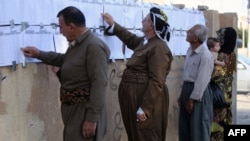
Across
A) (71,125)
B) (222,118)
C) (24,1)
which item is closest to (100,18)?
(24,1)

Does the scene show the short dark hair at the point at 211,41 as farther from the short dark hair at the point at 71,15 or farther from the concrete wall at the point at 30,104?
the short dark hair at the point at 71,15

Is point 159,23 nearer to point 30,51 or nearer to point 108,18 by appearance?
point 108,18

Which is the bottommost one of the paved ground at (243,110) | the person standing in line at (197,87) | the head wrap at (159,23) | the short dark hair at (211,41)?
the paved ground at (243,110)

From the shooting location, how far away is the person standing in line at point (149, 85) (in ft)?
15.6

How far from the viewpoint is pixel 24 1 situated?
415 cm

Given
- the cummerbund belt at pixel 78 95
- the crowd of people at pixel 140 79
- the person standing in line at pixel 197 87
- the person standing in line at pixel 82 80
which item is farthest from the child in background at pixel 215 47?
the cummerbund belt at pixel 78 95

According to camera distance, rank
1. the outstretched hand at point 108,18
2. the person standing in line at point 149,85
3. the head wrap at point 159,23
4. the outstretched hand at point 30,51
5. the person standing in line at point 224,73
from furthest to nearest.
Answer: the person standing in line at point 224,73 → the outstretched hand at point 108,18 → the head wrap at point 159,23 → the person standing in line at point 149,85 → the outstretched hand at point 30,51

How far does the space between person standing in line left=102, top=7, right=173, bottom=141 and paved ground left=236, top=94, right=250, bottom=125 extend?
18.8 feet

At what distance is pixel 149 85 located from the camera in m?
4.77

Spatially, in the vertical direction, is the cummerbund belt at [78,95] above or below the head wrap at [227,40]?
below

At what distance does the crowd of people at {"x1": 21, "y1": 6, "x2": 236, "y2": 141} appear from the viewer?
395 cm

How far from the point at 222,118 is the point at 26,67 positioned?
3567 millimetres

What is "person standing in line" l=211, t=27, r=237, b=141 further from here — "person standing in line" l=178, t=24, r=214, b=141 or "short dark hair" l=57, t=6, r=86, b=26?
"short dark hair" l=57, t=6, r=86, b=26

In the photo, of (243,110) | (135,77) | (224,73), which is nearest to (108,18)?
(135,77)
